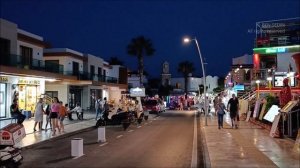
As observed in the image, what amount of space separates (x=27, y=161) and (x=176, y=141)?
7.70 meters

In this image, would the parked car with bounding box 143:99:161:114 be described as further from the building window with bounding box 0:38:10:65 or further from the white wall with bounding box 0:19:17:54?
the building window with bounding box 0:38:10:65

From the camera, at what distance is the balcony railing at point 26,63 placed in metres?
33.0

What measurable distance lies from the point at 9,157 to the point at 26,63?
2667 centimetres

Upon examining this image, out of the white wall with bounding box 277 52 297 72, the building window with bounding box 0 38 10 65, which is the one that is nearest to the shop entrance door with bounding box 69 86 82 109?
the building window with bounding box 0 38 10 65

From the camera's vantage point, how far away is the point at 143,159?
14.1m

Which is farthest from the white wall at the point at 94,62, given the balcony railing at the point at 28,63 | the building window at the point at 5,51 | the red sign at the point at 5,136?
the red sign at the point at 5,136

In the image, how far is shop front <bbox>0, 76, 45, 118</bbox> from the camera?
34.1m

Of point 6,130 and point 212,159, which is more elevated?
point 6,130

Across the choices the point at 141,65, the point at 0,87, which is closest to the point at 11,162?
the point at 0,87

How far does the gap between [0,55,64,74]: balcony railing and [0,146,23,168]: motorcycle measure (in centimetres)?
2257

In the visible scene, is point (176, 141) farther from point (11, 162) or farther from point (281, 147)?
Answer: point (11, 162)

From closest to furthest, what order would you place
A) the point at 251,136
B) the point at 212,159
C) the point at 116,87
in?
the point at 212,159
the point at 251,136
the point at 116,87

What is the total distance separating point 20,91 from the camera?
37.2 m

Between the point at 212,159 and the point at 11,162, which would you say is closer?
the point at 11,162
